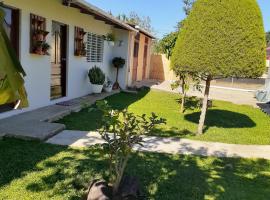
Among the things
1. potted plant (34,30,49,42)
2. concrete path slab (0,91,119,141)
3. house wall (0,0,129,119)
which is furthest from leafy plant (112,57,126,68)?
potted plant (34,30,49,42)

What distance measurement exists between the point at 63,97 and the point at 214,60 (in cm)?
555

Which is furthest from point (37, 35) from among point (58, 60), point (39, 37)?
point (58, 60)

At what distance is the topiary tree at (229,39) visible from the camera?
6641mm

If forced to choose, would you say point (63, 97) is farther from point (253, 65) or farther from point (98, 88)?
point (253, 65)

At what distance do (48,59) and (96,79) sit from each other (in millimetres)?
3715

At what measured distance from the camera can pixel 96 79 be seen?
12.9 meters

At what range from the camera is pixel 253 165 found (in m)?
5.80

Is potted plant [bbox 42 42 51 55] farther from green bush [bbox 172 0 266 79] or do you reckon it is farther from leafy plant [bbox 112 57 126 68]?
leafy plant [bbox 112 57 126 68]

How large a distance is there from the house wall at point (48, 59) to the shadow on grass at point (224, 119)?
13.3 feet

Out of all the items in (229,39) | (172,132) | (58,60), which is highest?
(229,39)

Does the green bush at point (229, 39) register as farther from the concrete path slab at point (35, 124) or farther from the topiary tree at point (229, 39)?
the concrete path slab at point (35, 124)

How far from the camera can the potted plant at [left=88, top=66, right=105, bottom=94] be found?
1273 cm

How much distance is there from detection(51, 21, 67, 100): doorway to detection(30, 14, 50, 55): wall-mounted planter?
1.08 metres

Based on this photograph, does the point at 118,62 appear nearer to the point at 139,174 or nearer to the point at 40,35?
the point at 40,35
